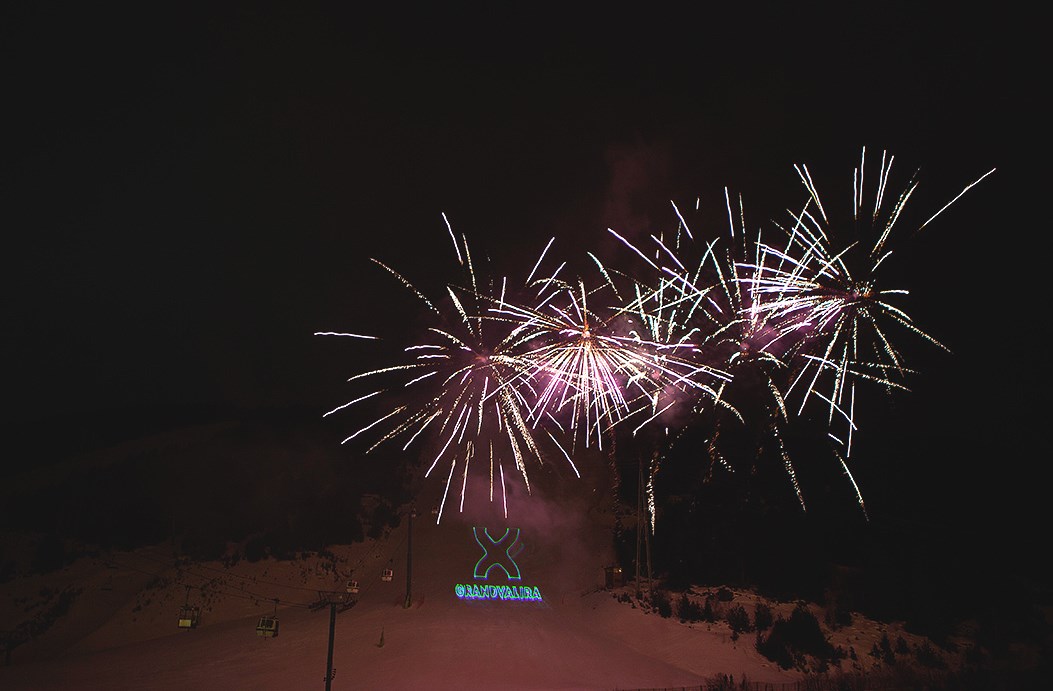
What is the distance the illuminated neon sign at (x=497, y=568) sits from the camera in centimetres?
3259

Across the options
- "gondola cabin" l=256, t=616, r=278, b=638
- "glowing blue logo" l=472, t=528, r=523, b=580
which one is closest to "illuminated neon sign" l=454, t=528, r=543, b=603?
"glowing blue logo" l=472, t=528, r=523, b=580

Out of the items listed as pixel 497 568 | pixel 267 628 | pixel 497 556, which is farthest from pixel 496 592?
pixel 267 628

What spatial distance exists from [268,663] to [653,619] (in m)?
14.3

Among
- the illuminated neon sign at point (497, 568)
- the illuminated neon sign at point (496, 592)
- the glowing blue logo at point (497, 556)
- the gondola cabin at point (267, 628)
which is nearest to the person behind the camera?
the gondola cabin at point (267, 628)

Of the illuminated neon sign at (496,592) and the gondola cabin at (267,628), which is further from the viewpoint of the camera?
the illuminated neon sign at (496,592)

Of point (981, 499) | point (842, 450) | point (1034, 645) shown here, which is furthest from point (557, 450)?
point (1034, 645)

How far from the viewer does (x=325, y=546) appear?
3928 cm

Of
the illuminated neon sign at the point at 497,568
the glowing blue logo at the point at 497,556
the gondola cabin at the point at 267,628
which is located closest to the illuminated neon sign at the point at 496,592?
the illuminated neon sign at the point at 497,568

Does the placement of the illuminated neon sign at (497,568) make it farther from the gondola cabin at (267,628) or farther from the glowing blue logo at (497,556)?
the gondola cabin at (267,628)

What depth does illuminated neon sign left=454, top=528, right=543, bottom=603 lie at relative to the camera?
3259cm

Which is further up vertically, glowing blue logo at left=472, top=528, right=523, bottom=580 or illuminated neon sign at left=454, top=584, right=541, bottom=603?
glowing blue logo at left=472, top=528, right=523, bottom=580

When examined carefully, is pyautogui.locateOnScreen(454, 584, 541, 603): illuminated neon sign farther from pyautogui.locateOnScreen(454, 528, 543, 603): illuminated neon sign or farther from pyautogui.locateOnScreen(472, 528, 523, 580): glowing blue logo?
pyautogui.locateOnScreen(472, 528, 523, 580): glowing blue logo

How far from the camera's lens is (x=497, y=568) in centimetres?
3584

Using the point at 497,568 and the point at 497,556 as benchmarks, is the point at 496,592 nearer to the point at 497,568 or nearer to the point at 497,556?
the point at 497,568
